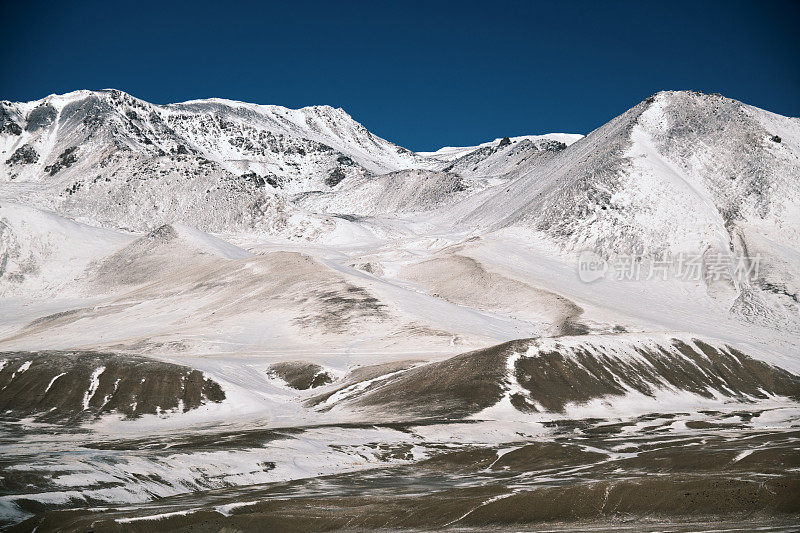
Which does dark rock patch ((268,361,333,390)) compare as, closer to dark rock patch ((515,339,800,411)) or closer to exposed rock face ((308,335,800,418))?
exposed rock face ((308,335,800,418))

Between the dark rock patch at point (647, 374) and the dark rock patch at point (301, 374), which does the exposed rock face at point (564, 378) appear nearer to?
the dark rock patch at point (647, 374)

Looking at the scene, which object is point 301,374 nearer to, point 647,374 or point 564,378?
point 564,378

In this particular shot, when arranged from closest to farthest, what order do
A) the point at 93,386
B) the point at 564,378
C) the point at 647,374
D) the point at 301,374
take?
1. the point at 93,386
2. the point at 564,378
3. the point at 647,374
4. the point at 301,374

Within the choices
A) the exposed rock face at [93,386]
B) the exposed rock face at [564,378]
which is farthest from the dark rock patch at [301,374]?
the exposed rock face at [93,386]

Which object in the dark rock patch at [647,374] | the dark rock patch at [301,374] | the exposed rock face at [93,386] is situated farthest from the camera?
the dark rock patch at [301,374]

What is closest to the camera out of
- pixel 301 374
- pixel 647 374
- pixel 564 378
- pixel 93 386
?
pixel 93 386

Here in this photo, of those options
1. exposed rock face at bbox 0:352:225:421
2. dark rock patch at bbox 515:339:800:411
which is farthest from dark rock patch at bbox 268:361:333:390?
dark rock patch at bbox 515:339:800:411

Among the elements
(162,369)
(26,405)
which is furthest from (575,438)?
(26,405)

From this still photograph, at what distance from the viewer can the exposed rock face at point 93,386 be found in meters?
102

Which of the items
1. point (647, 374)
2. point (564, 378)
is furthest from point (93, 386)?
point (647, 374)

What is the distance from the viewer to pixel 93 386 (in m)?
107

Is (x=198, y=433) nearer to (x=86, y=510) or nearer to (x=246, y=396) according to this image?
(x=246, y=396)

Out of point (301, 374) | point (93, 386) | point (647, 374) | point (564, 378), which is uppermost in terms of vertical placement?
point (93, 386)

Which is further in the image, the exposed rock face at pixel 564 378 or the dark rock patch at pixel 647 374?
the dark rock patch at pixel 647 374
